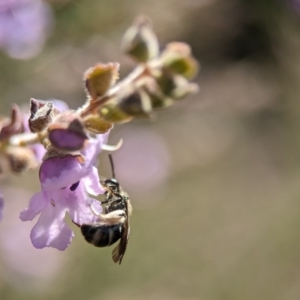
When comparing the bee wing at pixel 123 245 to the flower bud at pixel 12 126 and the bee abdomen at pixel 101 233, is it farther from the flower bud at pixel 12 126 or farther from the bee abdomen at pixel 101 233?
the flower bud at pixel 12 126

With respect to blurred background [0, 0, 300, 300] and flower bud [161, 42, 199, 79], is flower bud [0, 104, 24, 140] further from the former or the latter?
blurred background [0, 0, 300, 300]

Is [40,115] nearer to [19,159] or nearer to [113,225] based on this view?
[19,159]

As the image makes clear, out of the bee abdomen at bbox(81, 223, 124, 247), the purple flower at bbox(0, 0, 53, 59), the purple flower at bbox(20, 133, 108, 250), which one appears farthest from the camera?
the purple flower at bbox(0, 0, 53, 59)

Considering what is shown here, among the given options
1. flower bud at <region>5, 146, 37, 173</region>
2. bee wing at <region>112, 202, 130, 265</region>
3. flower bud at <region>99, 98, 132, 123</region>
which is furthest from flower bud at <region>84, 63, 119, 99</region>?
bee wing at <region>112, 202, 130, 265</region>

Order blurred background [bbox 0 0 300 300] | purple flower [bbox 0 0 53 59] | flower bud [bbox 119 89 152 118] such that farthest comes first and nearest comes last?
blurred background [bbox 0 0 300 300] < purple flower [bbox 0 0 53 59] < flower bud [bbox 119 89 152 118]

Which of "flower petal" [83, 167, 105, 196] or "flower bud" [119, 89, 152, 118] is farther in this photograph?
"flower petal" [83, 167, 105, 196]

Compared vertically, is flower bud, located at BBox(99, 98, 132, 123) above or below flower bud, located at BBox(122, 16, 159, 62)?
below

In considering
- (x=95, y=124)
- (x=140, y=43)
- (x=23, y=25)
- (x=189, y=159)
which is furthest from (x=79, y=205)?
(x=189, y=159)

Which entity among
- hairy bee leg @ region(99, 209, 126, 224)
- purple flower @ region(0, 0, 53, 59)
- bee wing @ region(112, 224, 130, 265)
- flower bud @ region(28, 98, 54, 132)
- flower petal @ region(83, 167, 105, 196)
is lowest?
bee wing @ region(112, 224, 130, 265)
